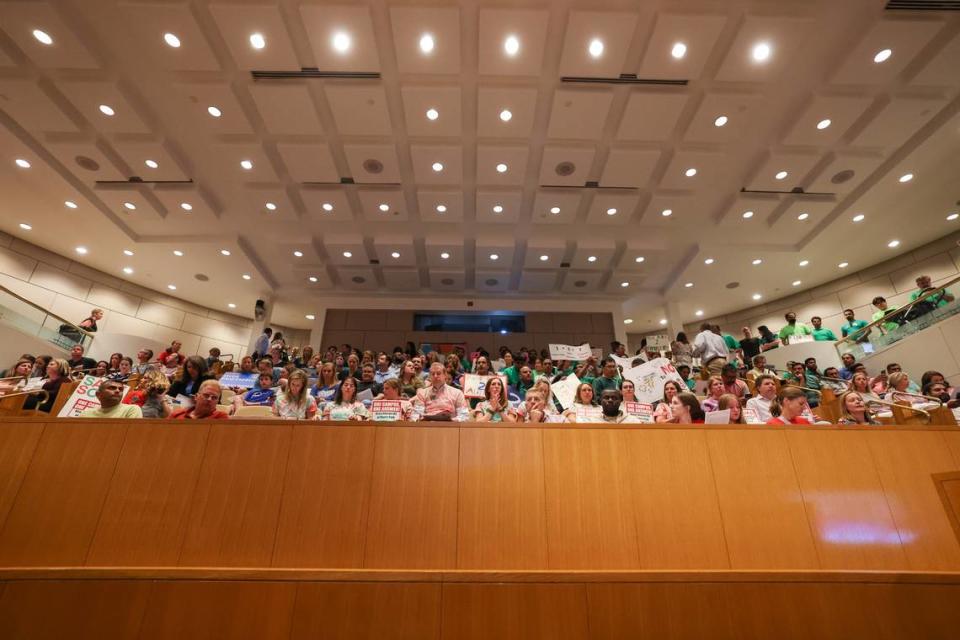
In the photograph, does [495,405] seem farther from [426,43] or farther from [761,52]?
[761,52]

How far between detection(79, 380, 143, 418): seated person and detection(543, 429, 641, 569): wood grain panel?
11.2ft

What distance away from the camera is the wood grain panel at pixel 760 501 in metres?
2.54

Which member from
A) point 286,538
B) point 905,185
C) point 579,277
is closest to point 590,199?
point 579,277

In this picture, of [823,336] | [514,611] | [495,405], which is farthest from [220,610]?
[823,336]

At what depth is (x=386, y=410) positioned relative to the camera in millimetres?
3438

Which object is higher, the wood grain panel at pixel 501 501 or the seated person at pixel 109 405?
the seated person at pixel 109 405

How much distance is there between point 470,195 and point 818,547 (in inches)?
292

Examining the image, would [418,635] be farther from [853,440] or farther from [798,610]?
[853,440]

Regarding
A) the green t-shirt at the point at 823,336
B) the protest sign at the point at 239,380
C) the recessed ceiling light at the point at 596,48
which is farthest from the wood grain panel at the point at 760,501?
the green t-shirt at the point at 823,336

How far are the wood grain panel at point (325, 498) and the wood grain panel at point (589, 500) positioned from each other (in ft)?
4.11

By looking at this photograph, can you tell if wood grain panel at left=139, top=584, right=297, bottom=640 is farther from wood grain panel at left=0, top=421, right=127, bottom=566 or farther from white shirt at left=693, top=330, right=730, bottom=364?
white shirt at left=693, top=330, right=730, bottom=364

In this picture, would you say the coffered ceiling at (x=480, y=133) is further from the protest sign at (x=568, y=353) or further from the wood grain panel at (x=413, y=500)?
the wood grain panel at (x=413, y=500)

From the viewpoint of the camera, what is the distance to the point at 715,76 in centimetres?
567

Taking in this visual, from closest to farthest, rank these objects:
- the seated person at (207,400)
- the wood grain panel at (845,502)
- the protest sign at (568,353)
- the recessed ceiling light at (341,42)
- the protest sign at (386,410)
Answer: the wood grain panel at (845,502) → the seated person at (207,400) → the protest sign at (386,410) → the recessed ceiling light at (341,42) → the protest sign at (568,353)
